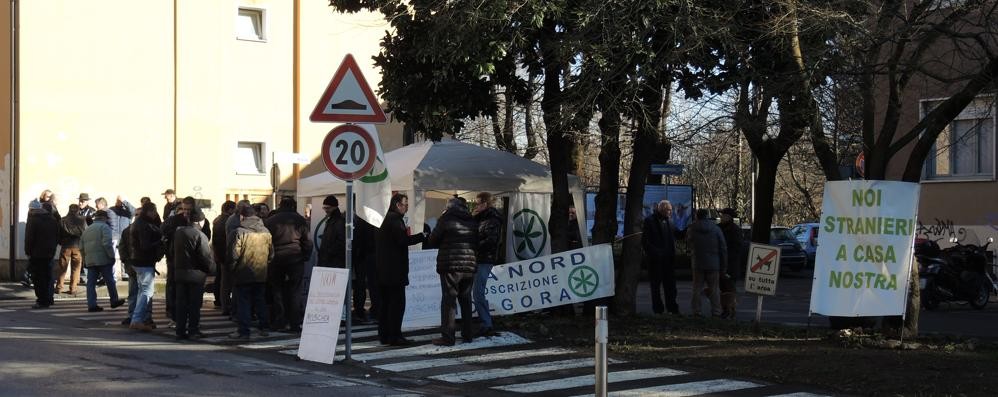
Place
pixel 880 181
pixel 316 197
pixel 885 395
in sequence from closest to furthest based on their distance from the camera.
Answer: pixel 885 395 → pixel 880 181 → pixel 316 197

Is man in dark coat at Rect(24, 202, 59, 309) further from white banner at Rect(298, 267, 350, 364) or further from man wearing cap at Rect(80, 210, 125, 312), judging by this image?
white banner at Rect(298, 267, 350, 364)

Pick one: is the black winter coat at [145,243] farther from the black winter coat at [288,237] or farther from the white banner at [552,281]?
the white banner at [552,281]

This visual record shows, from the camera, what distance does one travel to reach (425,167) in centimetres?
1653

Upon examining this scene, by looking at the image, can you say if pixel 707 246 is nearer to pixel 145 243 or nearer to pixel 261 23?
pixel 145 243

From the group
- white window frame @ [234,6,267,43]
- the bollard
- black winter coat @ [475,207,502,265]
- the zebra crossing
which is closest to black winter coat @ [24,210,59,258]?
the zebra crossing

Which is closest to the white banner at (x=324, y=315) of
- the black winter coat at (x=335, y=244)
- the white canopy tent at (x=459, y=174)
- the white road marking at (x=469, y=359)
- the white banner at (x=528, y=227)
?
the white road marking at (x=469, y=359)

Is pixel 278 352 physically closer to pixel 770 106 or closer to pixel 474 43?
pixel 474 43

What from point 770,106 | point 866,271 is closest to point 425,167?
point 770,106

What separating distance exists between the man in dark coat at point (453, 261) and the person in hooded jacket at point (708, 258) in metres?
5.01

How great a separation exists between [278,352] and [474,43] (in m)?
4.17

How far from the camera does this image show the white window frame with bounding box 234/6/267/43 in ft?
92.2

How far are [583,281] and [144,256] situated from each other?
5.66 metres

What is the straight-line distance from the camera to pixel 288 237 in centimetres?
1504

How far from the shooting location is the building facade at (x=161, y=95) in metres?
24.9
